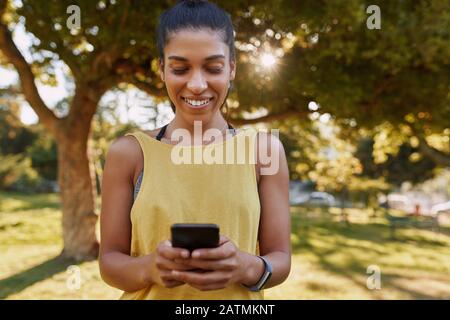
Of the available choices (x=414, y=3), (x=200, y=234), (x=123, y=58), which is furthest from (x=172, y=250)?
(x=123, y=58)

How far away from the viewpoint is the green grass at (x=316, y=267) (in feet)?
25.4

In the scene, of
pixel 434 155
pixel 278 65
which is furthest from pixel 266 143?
pixel 434 155

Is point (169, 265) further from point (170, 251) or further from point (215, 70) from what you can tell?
point (215, 70)

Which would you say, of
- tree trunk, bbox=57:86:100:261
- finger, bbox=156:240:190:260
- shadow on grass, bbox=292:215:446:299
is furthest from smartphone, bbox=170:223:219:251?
tree trunk, bbox=57:86:100:261

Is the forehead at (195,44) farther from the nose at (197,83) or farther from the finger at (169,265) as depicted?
the finger at (169,265)

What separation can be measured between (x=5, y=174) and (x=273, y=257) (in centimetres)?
3109

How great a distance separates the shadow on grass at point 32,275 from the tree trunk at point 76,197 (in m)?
0.27

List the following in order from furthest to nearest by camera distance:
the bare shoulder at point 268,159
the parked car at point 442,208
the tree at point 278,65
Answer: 1. the parked car at point 442,208
2. the tree at point 278,65
3. the bare shoulder at point 268,159

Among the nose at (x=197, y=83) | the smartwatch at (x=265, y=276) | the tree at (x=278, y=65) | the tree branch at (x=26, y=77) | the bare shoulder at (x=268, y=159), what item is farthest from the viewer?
the tree branch at (x=26, y=77)

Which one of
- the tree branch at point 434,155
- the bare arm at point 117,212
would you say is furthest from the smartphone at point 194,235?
the tree branch at point 434,155

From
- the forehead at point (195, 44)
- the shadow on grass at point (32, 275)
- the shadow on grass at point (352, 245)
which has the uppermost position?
the forehead at point (195, 44)

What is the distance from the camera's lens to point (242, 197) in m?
1.54

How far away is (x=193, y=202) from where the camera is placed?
1525 mm
